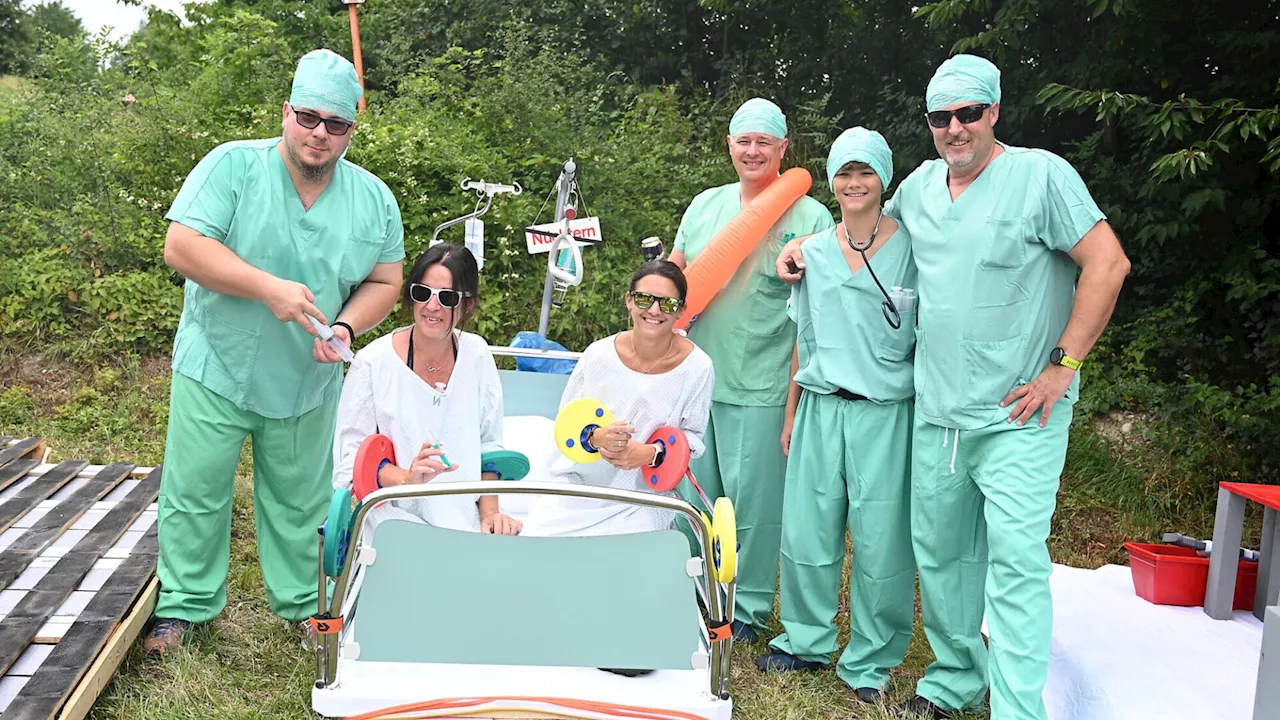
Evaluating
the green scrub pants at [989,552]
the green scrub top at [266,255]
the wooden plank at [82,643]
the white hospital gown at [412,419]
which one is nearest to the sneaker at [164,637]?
the wooden plank at [82,643]

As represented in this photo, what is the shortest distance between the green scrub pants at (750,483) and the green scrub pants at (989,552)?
0.67 m

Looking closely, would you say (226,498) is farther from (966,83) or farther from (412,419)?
(966,83)

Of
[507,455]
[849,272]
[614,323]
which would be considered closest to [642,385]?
[507,455]

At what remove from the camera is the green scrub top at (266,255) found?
11.0 feet

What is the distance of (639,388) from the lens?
3.40 meters

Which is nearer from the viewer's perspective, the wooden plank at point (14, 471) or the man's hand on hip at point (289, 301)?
the man's hand on hip at point (289, 301)

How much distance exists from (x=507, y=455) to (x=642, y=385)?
488mm

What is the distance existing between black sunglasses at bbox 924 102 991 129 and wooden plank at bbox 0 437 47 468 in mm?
4239

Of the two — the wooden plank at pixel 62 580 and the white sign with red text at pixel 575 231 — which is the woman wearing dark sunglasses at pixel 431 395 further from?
the white sign with red text at pixel 575 231

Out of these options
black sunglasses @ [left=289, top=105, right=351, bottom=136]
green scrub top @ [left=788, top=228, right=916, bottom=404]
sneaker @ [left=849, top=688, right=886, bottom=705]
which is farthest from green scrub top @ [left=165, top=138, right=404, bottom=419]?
sneaker @ [left=849, top=688, right=886, bottom=705]

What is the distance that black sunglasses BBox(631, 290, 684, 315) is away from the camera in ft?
11.0

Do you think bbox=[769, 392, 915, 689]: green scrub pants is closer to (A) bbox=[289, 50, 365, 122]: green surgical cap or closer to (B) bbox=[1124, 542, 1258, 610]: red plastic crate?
(B) bbox=[1124, 542, 1258, 610]: red plastic crate

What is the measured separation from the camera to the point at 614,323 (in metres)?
7.43

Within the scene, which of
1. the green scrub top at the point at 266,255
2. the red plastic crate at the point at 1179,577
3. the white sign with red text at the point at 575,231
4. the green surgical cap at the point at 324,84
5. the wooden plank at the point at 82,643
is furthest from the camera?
the white sign with red text at the point at 575,231
